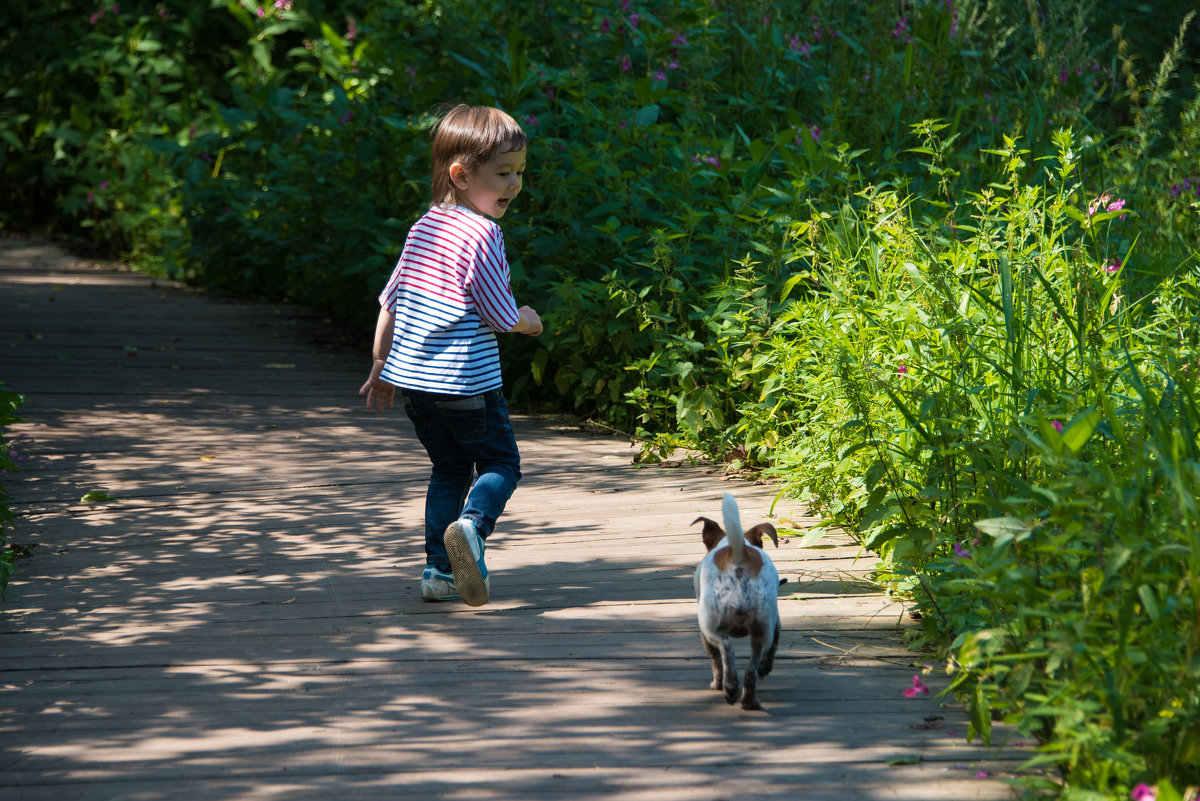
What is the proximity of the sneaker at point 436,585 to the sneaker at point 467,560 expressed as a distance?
0.08 meters

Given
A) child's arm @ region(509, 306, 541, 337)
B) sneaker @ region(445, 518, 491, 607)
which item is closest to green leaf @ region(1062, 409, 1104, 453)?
child's arm @ region(509, 306, 541, 337)

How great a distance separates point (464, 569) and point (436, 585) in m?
0.20

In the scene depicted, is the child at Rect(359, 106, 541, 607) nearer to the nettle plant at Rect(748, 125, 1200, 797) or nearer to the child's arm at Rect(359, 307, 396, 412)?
the child's arm at Rect(359, 307, 396, 412)

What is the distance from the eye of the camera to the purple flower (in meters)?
2.05

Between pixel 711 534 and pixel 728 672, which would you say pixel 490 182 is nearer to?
pixel 711 534

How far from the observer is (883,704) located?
9.54ft

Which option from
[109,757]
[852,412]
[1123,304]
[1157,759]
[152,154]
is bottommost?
[109,757]

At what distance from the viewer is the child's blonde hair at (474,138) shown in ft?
11.9

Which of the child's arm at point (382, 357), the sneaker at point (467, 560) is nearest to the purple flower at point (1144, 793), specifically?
the sneaker at point (467, 560)

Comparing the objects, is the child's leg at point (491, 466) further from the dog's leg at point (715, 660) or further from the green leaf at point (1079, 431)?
the green leaf at point (1079, 431)

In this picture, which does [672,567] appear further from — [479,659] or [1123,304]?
[1123,304]

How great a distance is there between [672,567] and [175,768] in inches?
73.1

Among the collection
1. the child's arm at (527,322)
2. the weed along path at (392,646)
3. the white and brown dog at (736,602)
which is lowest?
the weed along path at (392,646)

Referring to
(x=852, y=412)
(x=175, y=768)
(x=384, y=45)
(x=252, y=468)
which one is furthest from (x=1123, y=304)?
(x=384, y=45)
